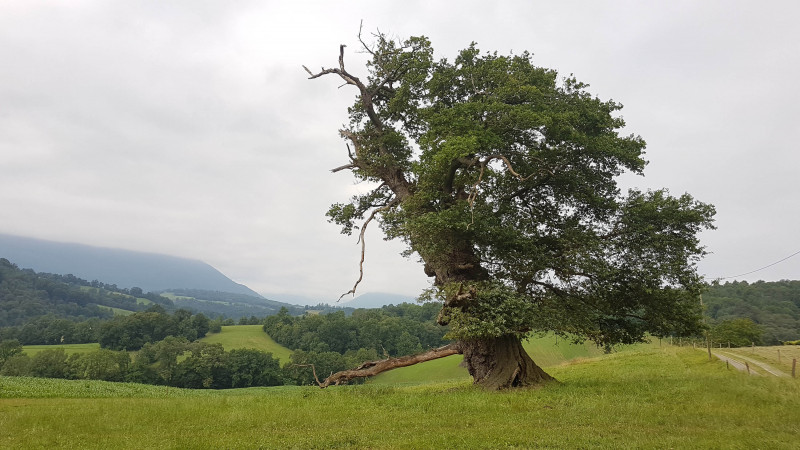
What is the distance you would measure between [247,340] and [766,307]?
12855 centimetres

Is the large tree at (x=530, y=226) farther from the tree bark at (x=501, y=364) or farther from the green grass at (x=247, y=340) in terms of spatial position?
the green grass at (x=247, y=340)

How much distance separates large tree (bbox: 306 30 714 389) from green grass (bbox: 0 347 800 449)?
120 inches

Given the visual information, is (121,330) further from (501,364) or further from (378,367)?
(501,364)

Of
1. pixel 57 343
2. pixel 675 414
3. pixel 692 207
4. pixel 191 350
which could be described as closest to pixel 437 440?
pixel 675 414

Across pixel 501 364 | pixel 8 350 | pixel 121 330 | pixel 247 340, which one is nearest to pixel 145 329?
pixel 121 330

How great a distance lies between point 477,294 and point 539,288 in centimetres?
455

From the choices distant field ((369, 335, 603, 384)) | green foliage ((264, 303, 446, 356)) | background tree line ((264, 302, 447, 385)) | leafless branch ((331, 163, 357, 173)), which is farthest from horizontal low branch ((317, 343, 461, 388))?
green foliage ((264, 303, 446, 356))

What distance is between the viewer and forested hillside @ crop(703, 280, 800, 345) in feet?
265

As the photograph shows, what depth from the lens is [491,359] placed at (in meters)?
22.3

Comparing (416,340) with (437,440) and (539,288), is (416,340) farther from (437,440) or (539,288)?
(437,440)

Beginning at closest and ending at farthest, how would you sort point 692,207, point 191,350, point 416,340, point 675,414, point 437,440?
point 437,440
point 675,414
point 692,207
point 191,350
point 416,340

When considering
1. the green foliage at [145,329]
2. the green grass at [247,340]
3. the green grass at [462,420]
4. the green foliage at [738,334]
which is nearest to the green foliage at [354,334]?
the green grass at [247,340]

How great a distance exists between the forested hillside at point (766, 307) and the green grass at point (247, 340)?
102 m

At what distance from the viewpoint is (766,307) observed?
89938mm
